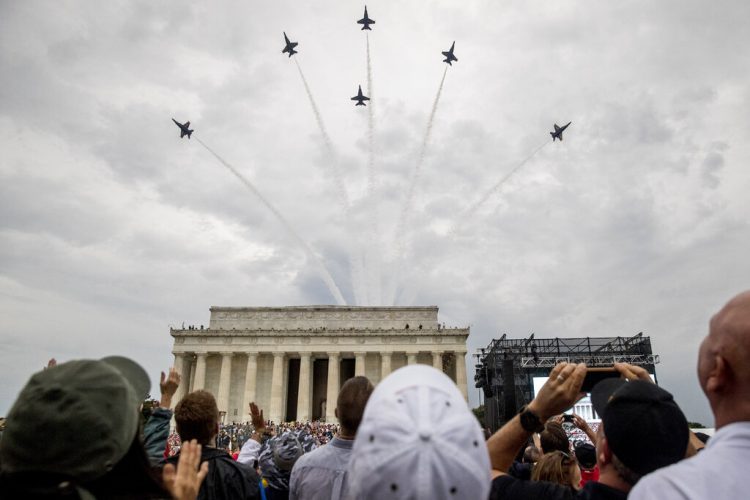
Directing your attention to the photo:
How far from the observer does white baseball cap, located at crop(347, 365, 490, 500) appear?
195 centimetres

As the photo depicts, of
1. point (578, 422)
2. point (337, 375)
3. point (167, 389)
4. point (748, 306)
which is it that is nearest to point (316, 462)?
point (167, 389)

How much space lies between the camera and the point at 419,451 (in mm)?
1971

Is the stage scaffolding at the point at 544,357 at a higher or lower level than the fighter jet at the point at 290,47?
lower

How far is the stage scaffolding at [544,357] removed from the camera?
31.3m

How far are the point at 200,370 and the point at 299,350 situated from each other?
11489 mm

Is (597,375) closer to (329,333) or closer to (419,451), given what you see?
(419,451)

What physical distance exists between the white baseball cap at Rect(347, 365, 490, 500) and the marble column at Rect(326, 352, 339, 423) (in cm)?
5159

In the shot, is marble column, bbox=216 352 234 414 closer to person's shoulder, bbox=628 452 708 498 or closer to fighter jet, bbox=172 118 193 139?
fighter jet, bbox=172 118 193 139

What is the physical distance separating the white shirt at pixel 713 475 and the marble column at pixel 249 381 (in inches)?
2168

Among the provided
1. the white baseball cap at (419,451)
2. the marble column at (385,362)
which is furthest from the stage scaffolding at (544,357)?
the white baseball cap at (419,451)

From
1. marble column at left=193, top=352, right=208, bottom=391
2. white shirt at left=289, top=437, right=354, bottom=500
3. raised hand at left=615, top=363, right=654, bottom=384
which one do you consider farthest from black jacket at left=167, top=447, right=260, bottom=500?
marble column at left=193, top=352, right=208, bottom=391

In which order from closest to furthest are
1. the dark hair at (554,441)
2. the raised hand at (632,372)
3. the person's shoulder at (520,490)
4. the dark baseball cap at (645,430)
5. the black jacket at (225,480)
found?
the dark baseball cap at (645,430) → the person's shoulder at (520,490) → the raised hand at (632,372) → the black jacket at (225,480) → the dark hair at (554,441)

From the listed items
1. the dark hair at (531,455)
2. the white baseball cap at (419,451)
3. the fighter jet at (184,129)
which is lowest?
the dark hair at (531,455)

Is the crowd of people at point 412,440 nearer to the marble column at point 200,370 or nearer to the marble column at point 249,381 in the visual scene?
the marble column at point 249,381
